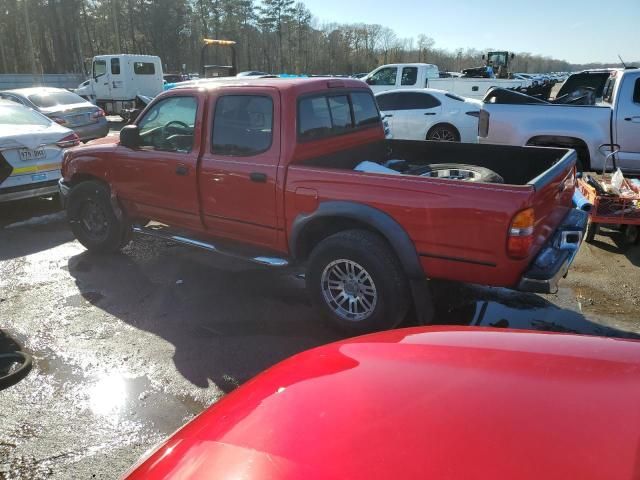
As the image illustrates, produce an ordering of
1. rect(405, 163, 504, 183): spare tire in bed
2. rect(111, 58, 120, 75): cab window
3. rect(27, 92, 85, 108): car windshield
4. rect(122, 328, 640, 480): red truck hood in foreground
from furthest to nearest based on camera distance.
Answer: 1. rect(111, 58, 120, 75): cab window
2. rect(27, 92, 85, 108): car windshield
3. rect(405, 163, 504, 183): spare tire in bed
4. rect(122, 328, 640, 480): red truck hood in foreground

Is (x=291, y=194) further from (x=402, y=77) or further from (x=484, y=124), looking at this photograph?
(x=402, y=77)

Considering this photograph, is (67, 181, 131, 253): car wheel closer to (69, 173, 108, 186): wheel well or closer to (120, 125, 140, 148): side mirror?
(69, 173, 108, 186): wheel well

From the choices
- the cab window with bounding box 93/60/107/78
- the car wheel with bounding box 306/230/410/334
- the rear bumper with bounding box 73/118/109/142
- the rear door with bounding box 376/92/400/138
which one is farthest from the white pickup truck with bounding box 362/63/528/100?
the car wheel with bounding box 306/230/410/334

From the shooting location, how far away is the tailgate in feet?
10.7

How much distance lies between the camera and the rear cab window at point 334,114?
4.26 m

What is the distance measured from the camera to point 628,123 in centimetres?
730

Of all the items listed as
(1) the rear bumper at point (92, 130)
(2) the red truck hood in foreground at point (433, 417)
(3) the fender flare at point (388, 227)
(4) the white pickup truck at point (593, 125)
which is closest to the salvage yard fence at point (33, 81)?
(1) the rear bumper at point (92, 130)

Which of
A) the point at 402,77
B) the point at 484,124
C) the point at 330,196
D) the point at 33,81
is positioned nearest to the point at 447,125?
the point at 484,124

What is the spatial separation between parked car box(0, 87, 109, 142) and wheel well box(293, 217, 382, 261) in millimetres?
10978

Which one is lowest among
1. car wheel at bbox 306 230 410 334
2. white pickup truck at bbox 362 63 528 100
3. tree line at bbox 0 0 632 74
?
car wheel at bbox 306 230 410 334

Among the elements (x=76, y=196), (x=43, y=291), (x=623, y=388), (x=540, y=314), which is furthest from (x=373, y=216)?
(x=76, y=196)

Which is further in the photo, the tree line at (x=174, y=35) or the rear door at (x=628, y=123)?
the tree line at (x=174, y=35)

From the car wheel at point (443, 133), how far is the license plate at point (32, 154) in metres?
7.83

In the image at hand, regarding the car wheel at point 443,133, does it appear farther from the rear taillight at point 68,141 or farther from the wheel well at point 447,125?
the rear taillight at point 68,141
